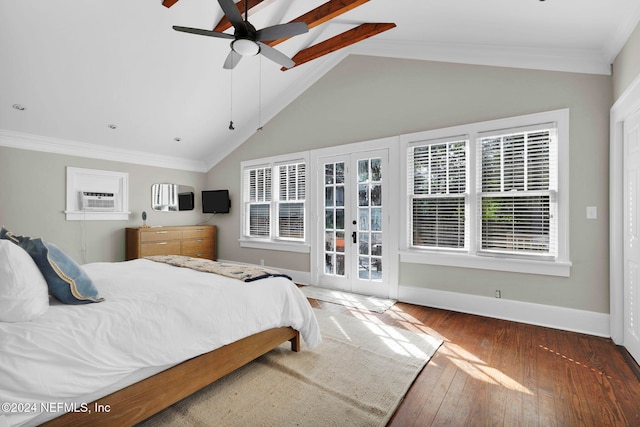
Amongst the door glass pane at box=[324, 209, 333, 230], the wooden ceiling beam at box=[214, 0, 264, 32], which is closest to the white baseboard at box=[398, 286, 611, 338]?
the door glass pane at box=[324, 209, 333, 230]

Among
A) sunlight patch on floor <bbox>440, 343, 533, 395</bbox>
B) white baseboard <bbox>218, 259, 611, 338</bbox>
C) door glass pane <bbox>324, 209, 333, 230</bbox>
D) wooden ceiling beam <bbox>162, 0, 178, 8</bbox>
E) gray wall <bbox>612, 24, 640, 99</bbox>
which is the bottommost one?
sunlight patch on floor <bbox>440, 343, 533, 395</bbox>

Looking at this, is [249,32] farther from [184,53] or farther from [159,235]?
[159,235]

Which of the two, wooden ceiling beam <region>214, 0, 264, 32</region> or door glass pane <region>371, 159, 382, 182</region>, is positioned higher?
wooden ceiling beam <region>214, 0, 264, 32</region>

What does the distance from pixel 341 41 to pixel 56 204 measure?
190 inches

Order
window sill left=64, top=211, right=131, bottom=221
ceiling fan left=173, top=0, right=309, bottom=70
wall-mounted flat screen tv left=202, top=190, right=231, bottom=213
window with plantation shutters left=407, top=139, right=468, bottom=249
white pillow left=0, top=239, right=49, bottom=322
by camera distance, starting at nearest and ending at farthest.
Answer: white pillow left=0, top=239, right=49, bottom=322 → ceiling fan left=173, top=0, right=309, bottom=70 → window with plantation shutters left=407, top=139, right=468, bottom=249 → window sill left=64, top=211, right=131, bottom=221 → wall-mounted flat screen tv left=202, top=190, right=231, bottom=213

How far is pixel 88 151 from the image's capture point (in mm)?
4938

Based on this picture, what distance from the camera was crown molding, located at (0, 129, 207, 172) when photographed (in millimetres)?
4266

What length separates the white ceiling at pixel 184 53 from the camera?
2844 mm

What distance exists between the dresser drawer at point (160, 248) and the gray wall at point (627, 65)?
245 inches

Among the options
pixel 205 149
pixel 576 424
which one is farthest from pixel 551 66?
pixel 205 149

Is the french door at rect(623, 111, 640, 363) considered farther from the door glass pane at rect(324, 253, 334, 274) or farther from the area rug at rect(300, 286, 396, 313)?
the door glass pane at rect(324, 253, 334, 274)

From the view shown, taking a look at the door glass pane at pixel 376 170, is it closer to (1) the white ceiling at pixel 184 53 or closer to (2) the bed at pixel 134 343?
(1) the white ceiling at pixel 184 53

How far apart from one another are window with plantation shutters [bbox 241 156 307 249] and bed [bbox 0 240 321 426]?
2826 millimetres

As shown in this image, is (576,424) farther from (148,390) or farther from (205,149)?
(205,149)
